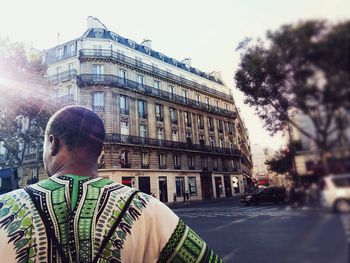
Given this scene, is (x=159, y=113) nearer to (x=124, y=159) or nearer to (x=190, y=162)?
(x=124, y=159)

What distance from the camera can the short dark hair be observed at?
1743 mm

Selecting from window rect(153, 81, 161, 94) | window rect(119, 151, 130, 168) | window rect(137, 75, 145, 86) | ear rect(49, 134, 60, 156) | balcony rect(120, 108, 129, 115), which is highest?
window rect(137, 75, 145, 86)

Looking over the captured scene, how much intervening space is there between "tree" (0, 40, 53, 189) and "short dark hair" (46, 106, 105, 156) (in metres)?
13.9

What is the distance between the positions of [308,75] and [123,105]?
30.4 m

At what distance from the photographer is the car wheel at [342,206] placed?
327mm

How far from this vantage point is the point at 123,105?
99.0 feet

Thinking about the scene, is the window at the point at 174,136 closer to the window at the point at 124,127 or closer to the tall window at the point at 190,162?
the tall window at the point at 190,162

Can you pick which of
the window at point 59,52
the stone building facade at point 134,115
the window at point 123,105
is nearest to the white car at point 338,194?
the stone building facade at point 134,115

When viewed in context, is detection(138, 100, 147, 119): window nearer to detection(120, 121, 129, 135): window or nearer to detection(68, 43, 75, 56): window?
detection(120, 121, 129, 135): window

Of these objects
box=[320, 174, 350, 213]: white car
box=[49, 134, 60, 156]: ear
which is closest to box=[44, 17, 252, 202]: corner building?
box=[49, 134, 60, 156]: ear

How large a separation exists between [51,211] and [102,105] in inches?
944

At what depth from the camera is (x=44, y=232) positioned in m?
1.56

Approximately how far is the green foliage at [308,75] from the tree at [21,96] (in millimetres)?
15358

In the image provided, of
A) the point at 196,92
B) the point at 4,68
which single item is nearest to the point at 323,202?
the point at 196,92
